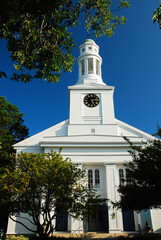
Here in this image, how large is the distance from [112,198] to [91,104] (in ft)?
37.5

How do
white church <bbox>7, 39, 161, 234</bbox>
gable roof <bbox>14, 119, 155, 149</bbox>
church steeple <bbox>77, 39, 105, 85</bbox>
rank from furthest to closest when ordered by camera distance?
church steeple <bbox>77, 39, 105, 85</bbox> < gable roof <bbox>14, 119, 155, 149</bbox> < white church <bbox>7, 39, 161, 234</bbox>

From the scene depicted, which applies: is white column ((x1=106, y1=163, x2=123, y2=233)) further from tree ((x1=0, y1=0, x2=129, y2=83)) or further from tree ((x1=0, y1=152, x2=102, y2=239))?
tree ((x1=0, y1=0, x2=129, y2=83))

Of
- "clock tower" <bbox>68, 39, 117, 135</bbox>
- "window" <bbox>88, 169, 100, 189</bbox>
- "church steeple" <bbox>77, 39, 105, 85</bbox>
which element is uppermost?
"church steeple" <bbox>77, 39, 105, 85</bbox>

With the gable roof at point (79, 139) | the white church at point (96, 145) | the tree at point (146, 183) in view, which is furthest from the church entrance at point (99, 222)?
the tree at point (146, 183)

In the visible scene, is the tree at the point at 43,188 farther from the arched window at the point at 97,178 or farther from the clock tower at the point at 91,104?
the clock tower at the point at 91,104

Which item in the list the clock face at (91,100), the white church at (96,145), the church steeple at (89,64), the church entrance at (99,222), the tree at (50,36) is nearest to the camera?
the tree at (50,36)

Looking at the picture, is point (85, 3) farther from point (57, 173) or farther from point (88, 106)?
point (88, 106)

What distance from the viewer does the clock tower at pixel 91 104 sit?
24.3 meters

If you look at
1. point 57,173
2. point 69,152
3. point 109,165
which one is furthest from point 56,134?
point 57,173

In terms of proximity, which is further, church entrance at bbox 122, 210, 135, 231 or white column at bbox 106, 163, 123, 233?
church entrance at bbox 122, 210, 135, 231

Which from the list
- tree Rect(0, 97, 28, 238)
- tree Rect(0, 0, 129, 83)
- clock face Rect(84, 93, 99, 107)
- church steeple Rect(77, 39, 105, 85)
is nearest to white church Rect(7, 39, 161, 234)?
clock face Rect(84, 93, 99, 107)

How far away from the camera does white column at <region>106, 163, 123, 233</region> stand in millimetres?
18603

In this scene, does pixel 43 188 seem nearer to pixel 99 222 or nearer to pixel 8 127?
pixel 99 222

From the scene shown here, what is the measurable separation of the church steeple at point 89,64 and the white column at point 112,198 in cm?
1255
